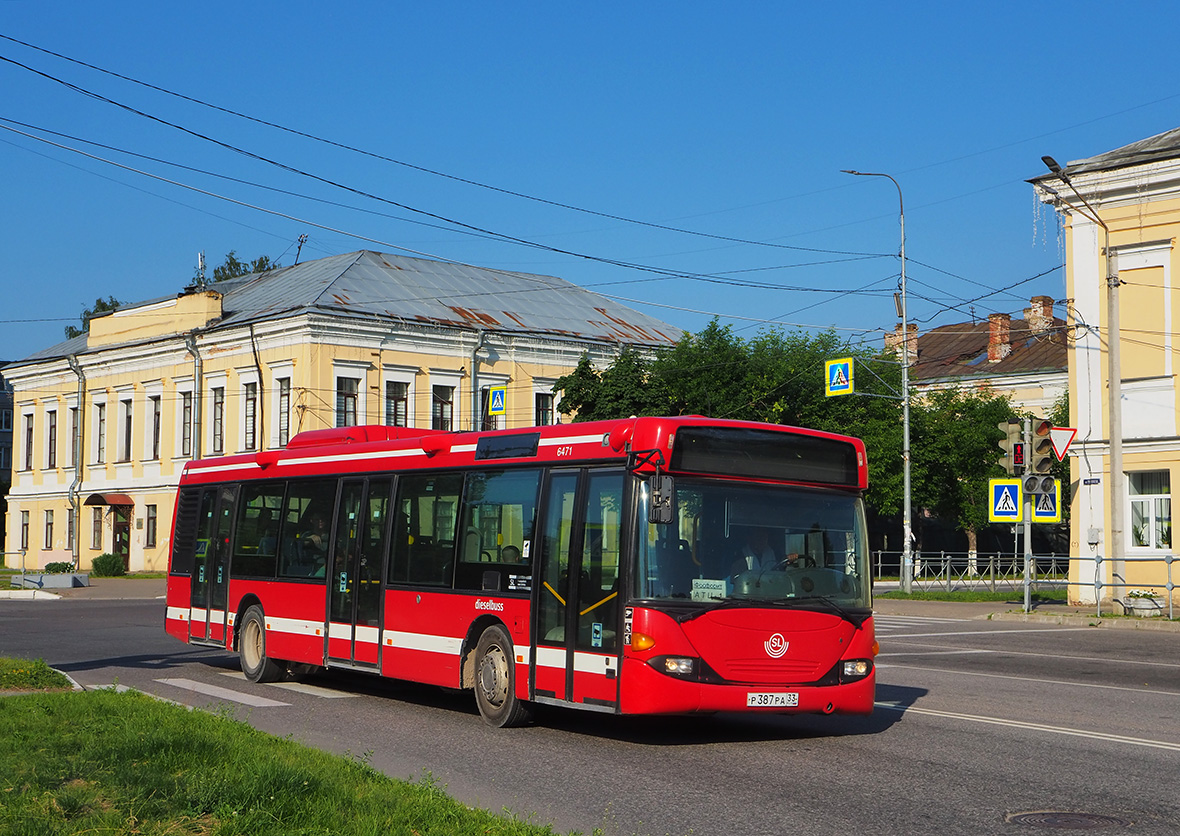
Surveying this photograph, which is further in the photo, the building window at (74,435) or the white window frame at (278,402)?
the building window at (74,435)

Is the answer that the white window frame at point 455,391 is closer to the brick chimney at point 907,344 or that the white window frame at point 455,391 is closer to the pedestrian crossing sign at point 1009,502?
the brick chimney at point 907,344

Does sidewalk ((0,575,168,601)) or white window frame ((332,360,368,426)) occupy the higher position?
white window frame ((332,360,368,426))

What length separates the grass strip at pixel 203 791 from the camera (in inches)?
258

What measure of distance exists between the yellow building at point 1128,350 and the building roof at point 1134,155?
0.03 m

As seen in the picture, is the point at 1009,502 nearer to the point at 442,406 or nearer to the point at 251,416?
the point at 442,406

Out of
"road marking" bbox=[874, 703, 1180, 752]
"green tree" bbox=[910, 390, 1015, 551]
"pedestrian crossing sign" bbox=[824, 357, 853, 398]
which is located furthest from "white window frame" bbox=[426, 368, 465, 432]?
"road marking" bbox=[874, 703, 1180, 752]

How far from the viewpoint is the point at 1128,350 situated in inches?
1256

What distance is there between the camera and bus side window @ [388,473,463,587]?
12.9 m

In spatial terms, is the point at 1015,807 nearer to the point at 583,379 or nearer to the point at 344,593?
the point at 344,593

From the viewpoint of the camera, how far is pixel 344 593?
1444 cm

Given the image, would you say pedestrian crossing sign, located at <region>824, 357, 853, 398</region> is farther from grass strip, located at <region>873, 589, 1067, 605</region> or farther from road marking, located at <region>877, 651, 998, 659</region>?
road marking, located at <region>877, 651, 998, 659</region>

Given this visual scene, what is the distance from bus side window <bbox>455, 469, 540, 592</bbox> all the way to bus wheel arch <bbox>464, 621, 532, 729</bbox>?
436 millimetres

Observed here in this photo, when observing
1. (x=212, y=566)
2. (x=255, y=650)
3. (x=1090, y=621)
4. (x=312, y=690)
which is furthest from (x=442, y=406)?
(x=312, y=690)

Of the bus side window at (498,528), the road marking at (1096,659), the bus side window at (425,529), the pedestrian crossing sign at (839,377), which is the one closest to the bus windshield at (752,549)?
the bus side window at (498,528)
